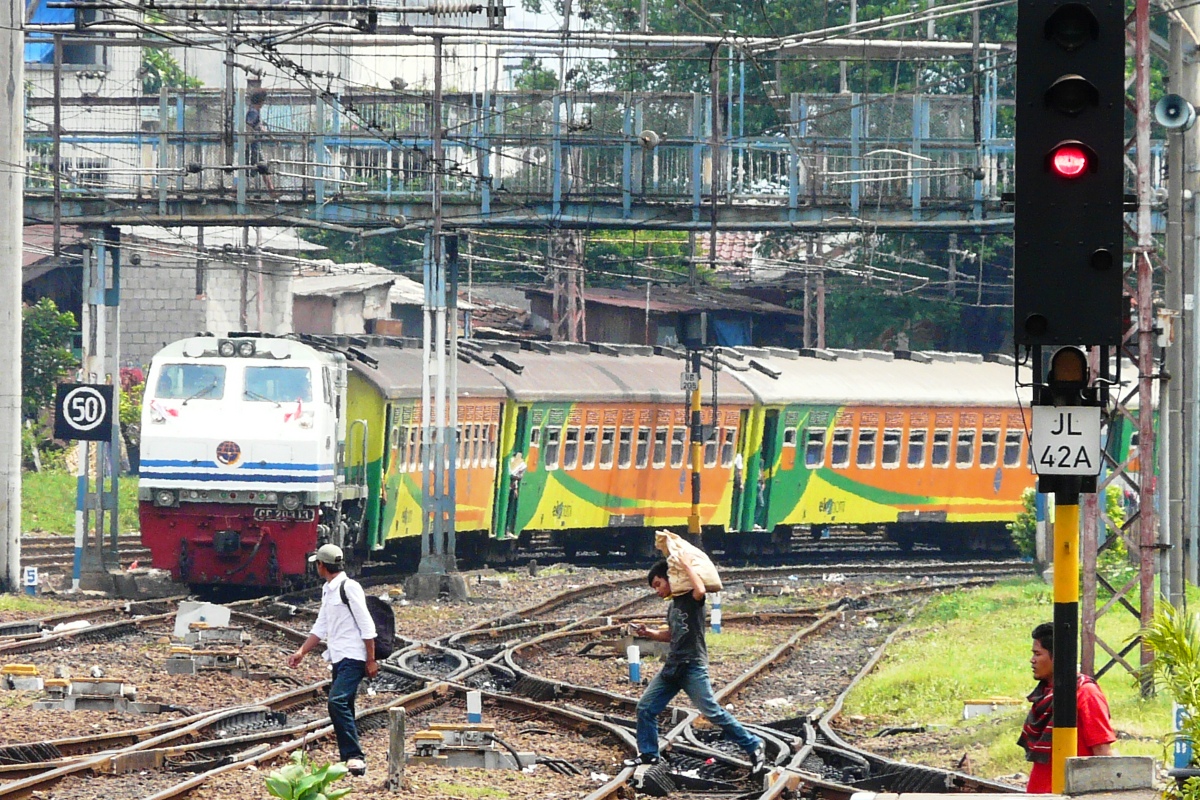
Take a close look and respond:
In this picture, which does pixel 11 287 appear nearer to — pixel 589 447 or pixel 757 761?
pixel 589 447

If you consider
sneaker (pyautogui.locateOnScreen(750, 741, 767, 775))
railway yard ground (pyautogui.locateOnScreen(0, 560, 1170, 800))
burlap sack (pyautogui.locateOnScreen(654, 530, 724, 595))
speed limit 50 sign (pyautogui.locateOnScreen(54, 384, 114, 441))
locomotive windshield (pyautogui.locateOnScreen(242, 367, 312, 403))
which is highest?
locomotive windshield (pyautogui.locateOnScreen(242, 367, 312, 403))

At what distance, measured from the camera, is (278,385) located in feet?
78.2

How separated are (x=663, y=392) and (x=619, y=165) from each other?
13.2 ft

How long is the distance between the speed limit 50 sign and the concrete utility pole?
553 millimetres

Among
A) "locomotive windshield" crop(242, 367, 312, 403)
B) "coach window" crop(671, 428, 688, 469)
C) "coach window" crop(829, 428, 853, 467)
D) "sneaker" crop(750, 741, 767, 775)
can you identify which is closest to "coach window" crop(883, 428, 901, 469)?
"coach window" crop(829, 428, 853, 467)

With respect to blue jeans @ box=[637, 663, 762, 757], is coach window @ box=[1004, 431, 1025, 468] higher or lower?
higher

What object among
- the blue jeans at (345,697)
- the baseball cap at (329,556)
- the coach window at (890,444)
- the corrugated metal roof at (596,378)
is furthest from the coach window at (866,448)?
the baseball cap at (329,556)

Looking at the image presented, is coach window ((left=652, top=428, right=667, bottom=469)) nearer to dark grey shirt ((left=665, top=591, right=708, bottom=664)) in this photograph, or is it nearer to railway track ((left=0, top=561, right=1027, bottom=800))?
railway track ((left=0, top=561, right=1027, bottom=800))

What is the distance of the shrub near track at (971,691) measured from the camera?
43.3 feet

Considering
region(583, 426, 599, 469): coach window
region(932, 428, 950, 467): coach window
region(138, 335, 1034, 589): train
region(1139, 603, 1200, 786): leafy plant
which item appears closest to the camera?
region(1139, 603, 1200, 786): leafy plant

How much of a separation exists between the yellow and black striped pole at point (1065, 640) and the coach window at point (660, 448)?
2450cm

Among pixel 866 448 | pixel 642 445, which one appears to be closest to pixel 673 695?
pixel 642 445

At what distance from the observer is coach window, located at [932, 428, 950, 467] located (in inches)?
1388

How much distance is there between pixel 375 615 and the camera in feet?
39.4
